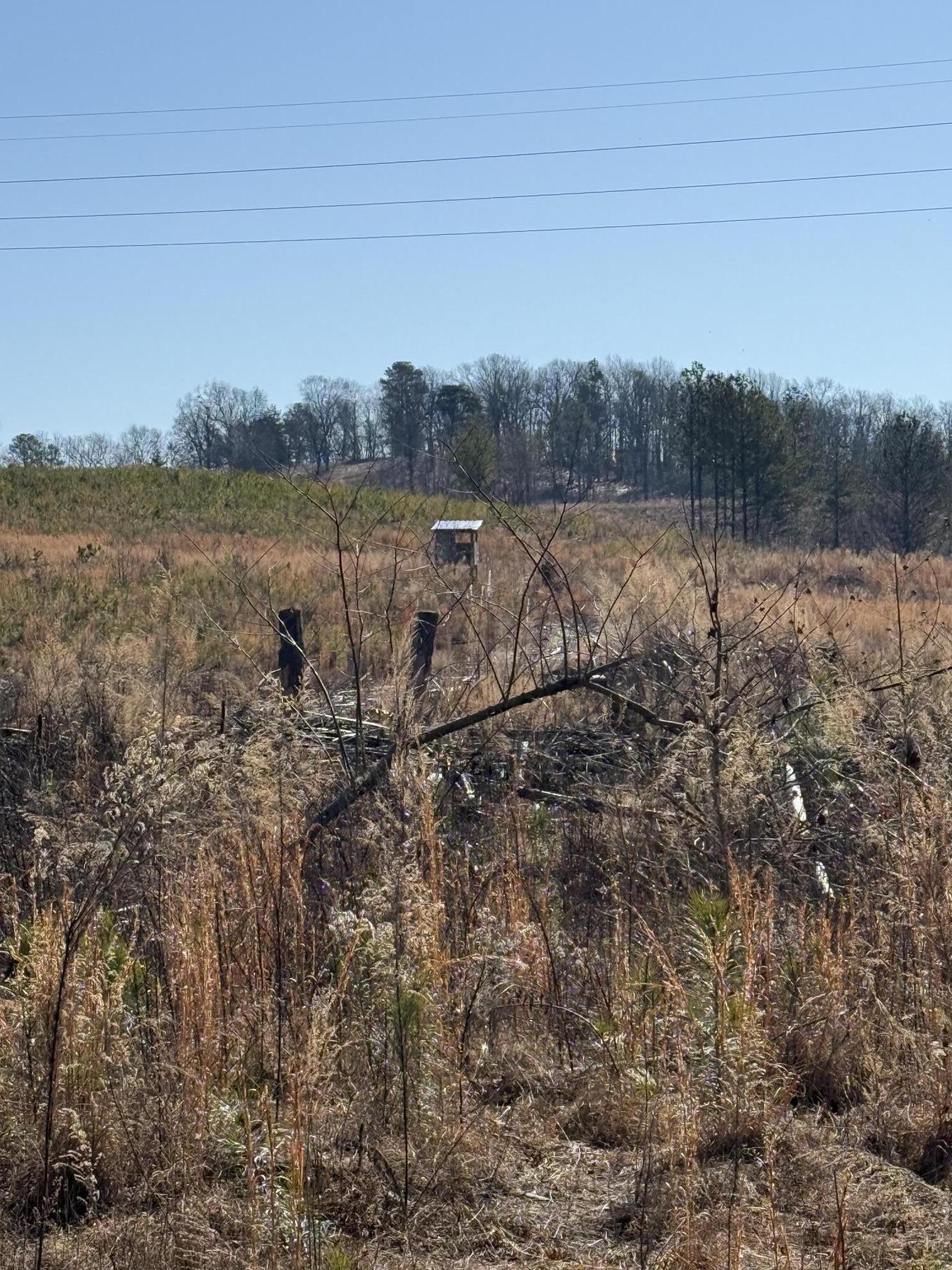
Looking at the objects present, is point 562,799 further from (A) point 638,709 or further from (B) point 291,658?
(B) point 291,658

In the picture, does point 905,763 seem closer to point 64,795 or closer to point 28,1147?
point 28,1147

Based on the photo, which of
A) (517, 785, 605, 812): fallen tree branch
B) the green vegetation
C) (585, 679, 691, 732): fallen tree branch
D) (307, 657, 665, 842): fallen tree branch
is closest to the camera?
(307, 657, 665, 842): fallen tree branch

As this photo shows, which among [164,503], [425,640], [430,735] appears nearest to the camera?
[430,735]

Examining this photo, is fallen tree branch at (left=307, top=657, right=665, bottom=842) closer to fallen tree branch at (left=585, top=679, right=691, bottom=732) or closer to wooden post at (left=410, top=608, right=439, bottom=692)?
fallen tree branch at (left=585, top=679, right=691, bottom=732)

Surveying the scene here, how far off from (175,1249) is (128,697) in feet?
19.5

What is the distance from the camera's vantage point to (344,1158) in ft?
9.39

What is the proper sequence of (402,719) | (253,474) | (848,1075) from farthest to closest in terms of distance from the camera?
(253,474)
(402,719)
(848,1075)

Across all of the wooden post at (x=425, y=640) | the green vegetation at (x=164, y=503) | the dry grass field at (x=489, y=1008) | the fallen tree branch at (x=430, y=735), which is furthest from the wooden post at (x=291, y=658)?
the green vegetation at (x=164, y=503)

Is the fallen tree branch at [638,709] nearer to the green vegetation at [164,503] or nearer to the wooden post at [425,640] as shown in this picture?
the wooden post at [425,640]

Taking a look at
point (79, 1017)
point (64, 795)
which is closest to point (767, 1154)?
point (79, 1017)

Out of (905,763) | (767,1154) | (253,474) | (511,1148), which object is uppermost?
(253,474)

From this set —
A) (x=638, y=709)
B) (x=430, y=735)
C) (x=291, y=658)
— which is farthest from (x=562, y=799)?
(x=291, y=658)

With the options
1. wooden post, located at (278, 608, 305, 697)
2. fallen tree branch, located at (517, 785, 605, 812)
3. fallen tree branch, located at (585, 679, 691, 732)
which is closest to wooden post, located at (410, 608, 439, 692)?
wooden post, located at (278, 608, 305, 697)

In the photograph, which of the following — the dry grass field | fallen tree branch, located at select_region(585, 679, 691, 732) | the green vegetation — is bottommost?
the dry grass field
